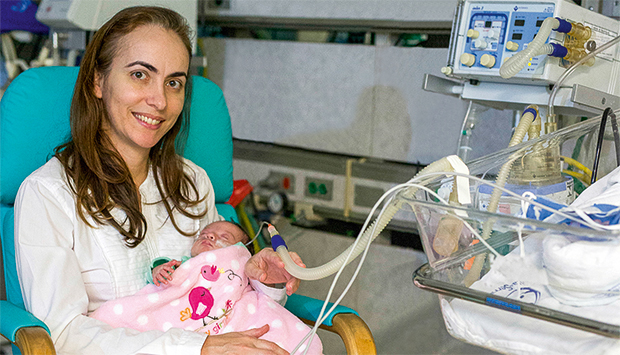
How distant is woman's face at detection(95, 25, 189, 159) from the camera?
1.46 metres

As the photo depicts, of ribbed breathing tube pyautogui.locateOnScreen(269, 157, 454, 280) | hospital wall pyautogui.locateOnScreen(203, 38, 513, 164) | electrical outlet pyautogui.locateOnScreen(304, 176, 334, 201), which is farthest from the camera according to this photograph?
electrical outlet pyautogui.locateOnScreen(304, 176, 334, 201)

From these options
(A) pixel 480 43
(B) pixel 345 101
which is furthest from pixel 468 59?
(B) pixel 345 101

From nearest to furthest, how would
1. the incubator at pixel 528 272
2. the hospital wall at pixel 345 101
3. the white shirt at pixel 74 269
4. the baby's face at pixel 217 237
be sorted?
the incubator at pixel 528 272 < the white shirt at pixel 74 269 < the baby's face at pixel 217 237 < the hospital wall at pixel 345 101

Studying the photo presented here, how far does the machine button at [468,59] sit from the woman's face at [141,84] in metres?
0.85

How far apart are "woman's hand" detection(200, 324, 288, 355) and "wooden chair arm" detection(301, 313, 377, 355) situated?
144 millimetres

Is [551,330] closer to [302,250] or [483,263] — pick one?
[483,263]

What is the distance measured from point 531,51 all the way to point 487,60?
0.68 feet

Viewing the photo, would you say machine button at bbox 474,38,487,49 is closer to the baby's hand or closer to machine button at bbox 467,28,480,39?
machine button at bbox 467,28,480,39

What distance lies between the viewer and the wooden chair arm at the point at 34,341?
44.4 inches

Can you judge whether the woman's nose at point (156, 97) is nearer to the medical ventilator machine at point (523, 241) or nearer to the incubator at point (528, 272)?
the medical ventilator machine at point (523, 241)

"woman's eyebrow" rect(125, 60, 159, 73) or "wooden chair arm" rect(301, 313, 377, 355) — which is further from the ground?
"woman's eyebrow" rect(125, 60, 159, 73)

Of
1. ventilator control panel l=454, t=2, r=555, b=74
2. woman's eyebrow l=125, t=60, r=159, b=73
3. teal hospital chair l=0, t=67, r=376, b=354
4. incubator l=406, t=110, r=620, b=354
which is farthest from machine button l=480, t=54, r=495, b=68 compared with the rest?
woman's eyebrow l=125, t=60, r=159, b=73

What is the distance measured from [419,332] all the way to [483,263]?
1655 mm

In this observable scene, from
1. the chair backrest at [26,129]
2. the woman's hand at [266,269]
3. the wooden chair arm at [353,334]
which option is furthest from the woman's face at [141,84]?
the wooden chair arm at [353,334]
